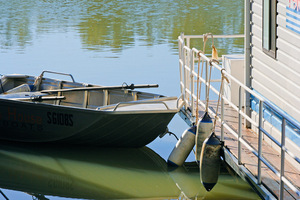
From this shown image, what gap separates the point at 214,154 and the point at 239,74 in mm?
2744

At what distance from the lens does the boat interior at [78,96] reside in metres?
10.0

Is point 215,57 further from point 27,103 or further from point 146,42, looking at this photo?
point 146,42

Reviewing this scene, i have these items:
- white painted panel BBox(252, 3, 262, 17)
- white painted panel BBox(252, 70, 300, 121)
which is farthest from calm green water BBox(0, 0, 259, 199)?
white painted panel BBox(252, 3, 262, 17)

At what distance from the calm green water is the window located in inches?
79.9

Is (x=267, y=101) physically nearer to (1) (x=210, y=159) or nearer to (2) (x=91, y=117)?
(1) (x=210, y=159)

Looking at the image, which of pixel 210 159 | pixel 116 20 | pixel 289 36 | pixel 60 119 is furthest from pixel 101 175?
pixel 116 20

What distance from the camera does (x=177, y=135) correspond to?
39.2ft

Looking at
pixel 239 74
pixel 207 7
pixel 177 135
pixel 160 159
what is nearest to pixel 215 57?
pixel 239 74

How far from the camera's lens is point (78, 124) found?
10.1 m

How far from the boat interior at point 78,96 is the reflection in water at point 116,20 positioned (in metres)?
9.64

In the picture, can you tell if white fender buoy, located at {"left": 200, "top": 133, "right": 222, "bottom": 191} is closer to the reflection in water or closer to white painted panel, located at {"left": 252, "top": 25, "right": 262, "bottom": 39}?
white painted panel, located at {"left": 252, "top": 25, "right": 262, "bottom": 39}

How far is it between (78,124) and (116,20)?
67.2ft

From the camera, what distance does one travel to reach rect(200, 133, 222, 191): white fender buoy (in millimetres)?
7859

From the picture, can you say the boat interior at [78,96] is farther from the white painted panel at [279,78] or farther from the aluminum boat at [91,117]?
the white painted panel at [279,78]
